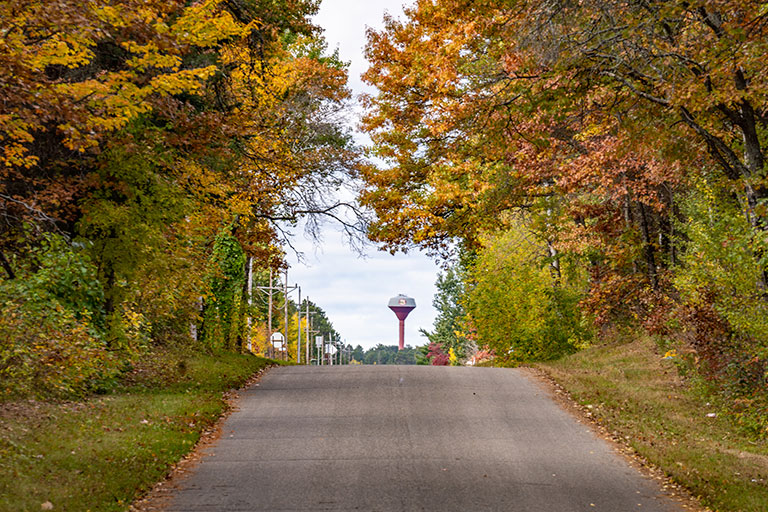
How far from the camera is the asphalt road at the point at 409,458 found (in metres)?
8.68

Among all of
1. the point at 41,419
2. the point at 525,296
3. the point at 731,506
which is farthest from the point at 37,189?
the point at 525,296

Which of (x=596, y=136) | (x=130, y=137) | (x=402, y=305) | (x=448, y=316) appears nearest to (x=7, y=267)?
(x=130, y=137)

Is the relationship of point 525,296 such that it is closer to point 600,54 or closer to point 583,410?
point 583,410

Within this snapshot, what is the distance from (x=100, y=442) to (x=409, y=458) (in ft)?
13.7

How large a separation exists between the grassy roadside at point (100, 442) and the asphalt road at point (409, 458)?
59cm

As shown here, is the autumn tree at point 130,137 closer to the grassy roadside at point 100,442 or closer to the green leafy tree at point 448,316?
the grassy roadside at point 100,442

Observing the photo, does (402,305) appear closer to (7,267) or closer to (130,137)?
(130,137)

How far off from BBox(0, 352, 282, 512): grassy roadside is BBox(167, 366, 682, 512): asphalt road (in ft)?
1.94

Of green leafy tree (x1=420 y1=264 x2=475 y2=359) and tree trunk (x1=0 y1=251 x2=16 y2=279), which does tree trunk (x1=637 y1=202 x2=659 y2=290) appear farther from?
green leafy tree (x1=420 y1=264 x2=475 y2=359)

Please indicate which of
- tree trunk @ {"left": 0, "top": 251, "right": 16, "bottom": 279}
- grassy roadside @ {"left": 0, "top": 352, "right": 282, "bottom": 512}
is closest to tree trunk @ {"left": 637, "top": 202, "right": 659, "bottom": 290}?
grassy roadside @ {"left": 0, "top": 352, "right": 282, "bottom": 512}

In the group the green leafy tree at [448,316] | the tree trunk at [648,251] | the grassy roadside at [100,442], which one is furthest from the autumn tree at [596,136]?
the green leafy tree at [448,316]

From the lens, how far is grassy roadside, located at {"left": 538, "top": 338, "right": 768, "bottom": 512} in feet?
30.8

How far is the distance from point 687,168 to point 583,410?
6.82 metres

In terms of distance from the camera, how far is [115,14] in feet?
35.1
